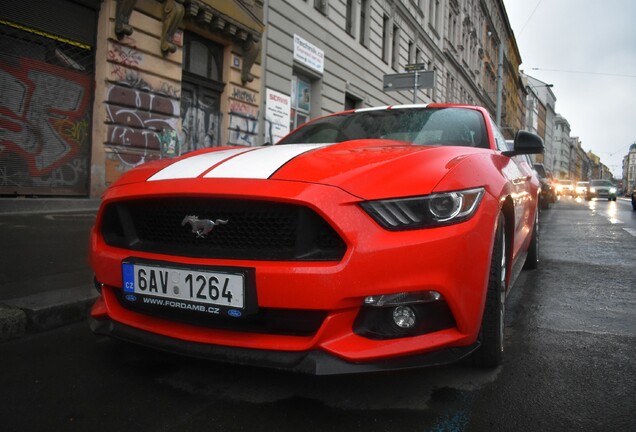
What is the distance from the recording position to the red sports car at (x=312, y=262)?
1699mm

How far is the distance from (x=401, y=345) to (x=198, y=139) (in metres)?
9.33

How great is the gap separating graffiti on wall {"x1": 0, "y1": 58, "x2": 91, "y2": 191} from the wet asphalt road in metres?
5.42

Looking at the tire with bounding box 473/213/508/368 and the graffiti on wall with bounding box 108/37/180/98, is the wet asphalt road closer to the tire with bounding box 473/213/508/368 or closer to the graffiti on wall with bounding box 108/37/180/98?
the tire with bounding box 473/213/508/368

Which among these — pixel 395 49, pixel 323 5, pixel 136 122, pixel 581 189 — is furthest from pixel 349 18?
pixel 581 189

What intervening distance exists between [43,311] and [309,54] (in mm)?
11986

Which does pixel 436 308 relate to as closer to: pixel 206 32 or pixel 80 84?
pixel 80 84

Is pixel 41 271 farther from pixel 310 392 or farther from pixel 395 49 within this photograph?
pixel 395 49

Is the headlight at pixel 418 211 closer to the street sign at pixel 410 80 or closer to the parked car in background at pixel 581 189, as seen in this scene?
the street sign at pixel 410 80

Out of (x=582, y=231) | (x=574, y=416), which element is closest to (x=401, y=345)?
(x=574, y=416)

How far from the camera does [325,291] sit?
167 centimetres

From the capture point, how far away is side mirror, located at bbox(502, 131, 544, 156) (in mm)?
3025

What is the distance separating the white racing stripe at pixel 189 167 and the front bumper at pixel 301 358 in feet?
2.23

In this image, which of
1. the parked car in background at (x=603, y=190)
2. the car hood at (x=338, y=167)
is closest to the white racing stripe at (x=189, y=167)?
the car hood at (x=338, y=167)

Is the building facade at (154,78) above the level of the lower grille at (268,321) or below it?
above
